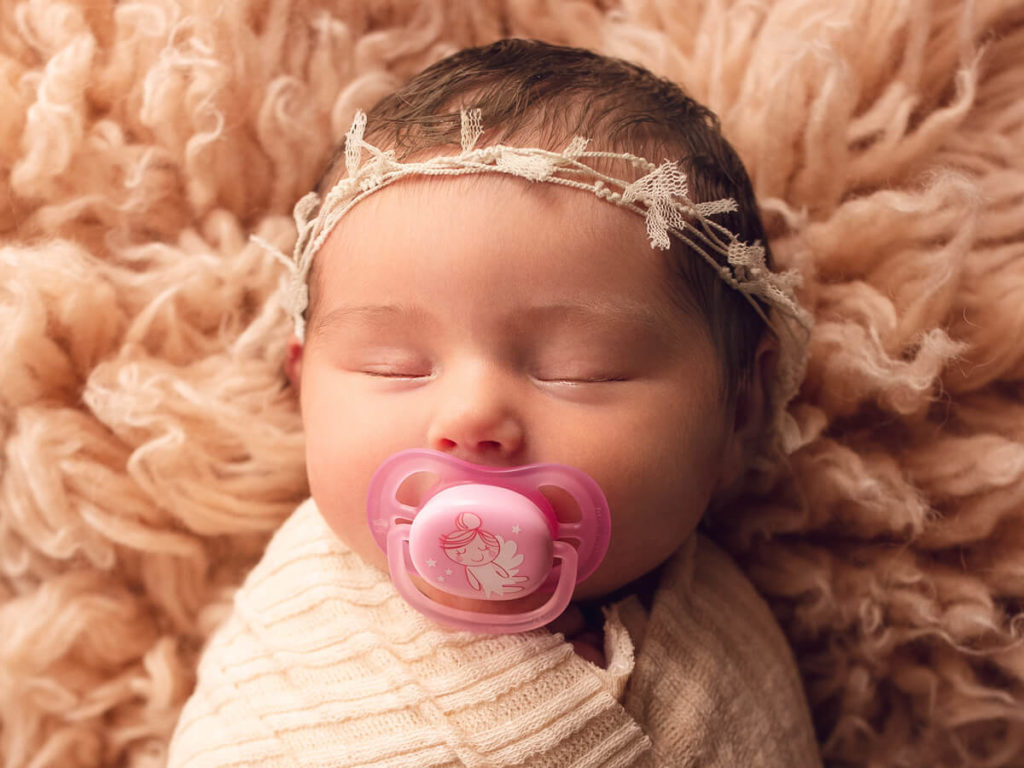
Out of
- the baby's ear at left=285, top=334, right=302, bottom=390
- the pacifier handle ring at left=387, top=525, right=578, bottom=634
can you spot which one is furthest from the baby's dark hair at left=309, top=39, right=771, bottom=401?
the pacifier handle ring at left=387, top=525, right=578, bottom=634

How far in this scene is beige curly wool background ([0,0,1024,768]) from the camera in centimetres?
102

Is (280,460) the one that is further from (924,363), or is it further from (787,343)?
(924,363)

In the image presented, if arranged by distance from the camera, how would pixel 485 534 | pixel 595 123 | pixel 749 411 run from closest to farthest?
pixel 485 534, pixel 595 123, pixel 749 411

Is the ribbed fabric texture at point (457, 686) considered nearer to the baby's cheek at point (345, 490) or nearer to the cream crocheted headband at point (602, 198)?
the baby's cheek at point (345, 490)

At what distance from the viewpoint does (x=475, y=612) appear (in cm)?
82

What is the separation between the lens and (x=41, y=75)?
3.38 feet

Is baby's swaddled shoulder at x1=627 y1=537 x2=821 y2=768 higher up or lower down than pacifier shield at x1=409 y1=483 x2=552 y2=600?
lower down

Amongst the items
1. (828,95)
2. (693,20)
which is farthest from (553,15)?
(828,95)

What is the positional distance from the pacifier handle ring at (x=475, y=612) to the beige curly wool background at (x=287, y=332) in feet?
1.01

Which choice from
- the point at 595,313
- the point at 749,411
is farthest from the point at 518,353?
the point at 749,411

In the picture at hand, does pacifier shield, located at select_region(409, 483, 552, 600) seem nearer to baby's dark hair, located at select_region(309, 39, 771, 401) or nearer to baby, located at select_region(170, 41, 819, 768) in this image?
baby, located at select_region(170, 41, 819, 768)

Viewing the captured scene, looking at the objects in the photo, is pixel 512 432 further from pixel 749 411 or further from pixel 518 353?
pixel 749 411

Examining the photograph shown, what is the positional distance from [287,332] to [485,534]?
0.42 m

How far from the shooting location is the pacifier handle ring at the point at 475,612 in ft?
2.64
